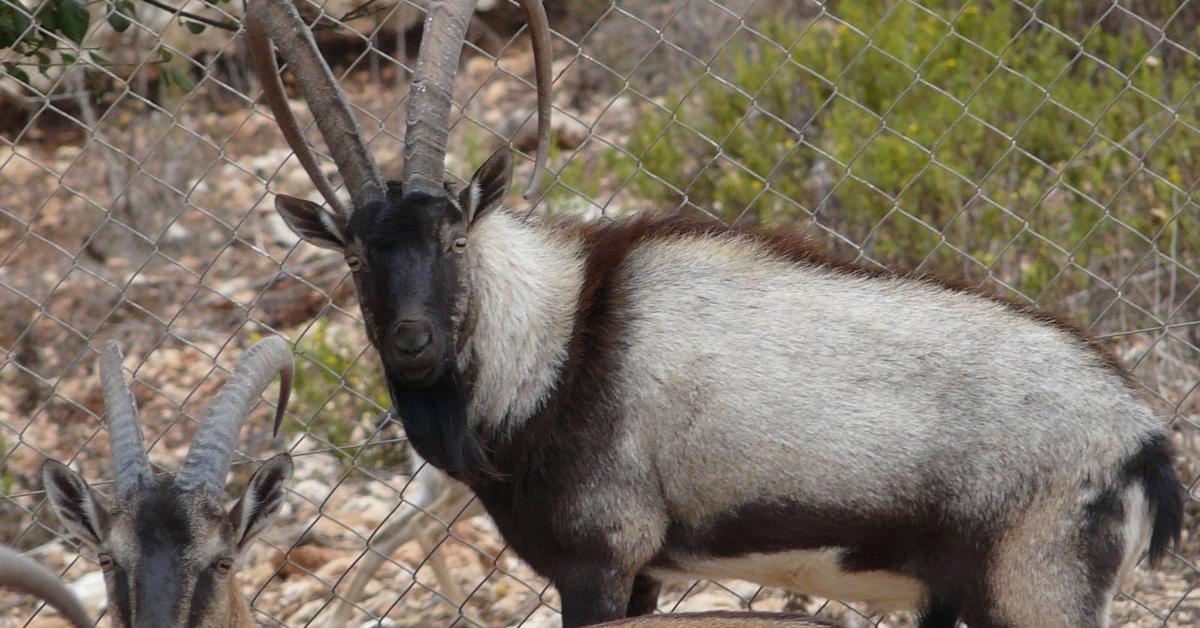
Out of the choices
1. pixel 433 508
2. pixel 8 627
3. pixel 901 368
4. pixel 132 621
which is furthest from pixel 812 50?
pixel 132 621

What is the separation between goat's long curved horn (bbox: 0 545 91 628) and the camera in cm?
363

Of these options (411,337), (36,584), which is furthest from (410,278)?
(36,584)

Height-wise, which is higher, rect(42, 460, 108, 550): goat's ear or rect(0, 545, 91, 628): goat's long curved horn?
rect(0, 545, 91, 628): goat's long curved horn

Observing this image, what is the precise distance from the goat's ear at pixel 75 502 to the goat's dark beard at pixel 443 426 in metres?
0.90

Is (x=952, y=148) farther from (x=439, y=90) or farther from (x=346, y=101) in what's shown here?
(x=346, y=101)

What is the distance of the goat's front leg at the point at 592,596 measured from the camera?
178 inches

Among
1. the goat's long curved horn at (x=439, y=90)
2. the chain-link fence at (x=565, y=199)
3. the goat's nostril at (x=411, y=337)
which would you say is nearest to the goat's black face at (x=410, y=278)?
the goat's nostril at (x=411, y=337)

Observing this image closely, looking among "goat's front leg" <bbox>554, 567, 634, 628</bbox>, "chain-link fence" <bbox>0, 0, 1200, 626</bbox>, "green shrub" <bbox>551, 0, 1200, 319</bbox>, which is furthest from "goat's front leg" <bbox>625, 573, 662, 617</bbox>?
"green shrub" <bbox>551, 0, 1200, 319</bbox>

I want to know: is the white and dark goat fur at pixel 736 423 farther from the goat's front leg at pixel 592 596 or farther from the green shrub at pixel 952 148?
the green shrub at pixel 952 148

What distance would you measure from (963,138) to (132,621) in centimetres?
568

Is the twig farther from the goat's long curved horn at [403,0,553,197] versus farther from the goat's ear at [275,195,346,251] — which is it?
the goat's long curved horn at [403,0,553,197]

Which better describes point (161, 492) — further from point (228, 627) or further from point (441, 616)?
point (441, 616)

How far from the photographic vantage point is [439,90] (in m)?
4.54

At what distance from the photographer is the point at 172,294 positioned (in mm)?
9406
